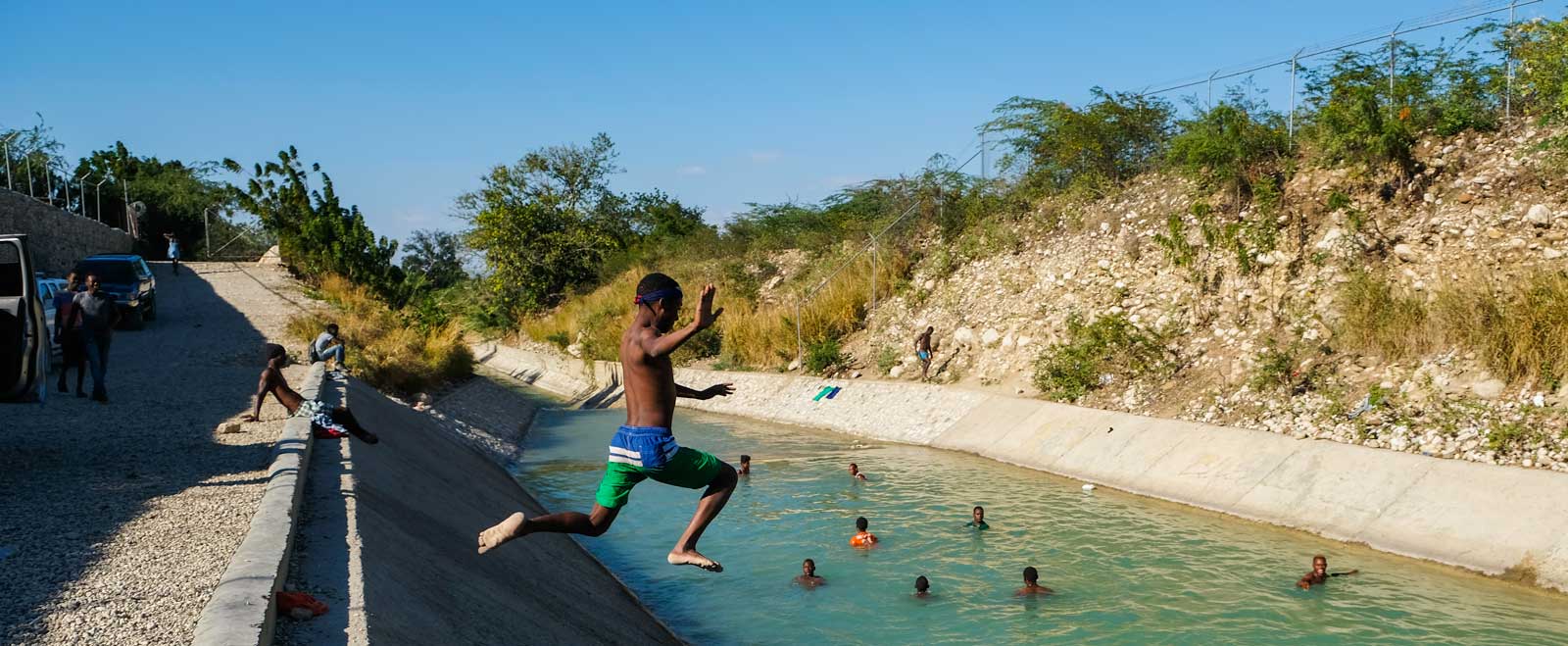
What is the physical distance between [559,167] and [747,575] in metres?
47.4

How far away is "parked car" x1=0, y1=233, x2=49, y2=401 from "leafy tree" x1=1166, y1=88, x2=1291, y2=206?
22.3 meters

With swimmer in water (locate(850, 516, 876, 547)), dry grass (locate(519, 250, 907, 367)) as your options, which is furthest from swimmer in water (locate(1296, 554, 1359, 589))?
dry grass (locate(519, 250, 907, 367))

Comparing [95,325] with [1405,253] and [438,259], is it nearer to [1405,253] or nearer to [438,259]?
[1405,253]

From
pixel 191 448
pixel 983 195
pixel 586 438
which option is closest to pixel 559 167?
pixel 983 195

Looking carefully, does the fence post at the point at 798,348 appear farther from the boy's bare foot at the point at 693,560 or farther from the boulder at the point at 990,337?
the boy's bare foot at the point at 693,560

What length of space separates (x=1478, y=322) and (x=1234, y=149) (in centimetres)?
963

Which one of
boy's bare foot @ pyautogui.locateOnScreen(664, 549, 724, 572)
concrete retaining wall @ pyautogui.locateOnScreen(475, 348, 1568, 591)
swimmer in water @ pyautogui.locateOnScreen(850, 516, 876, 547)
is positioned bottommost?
swimmer in water @ pyautogui.locateOnScreen(850, 516, 876, 547)

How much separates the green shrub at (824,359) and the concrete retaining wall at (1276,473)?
4.01 m

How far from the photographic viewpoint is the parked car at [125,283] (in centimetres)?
2916

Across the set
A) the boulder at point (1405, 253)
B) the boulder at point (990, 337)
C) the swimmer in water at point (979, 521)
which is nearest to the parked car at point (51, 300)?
the swimmer in water at point (979, 521)

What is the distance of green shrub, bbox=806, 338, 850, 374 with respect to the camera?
30812 mm

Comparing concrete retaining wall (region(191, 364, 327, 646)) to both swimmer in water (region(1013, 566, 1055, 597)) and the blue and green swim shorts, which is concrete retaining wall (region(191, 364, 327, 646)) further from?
swimmer in water (region(1013, 566, 1055, 597))

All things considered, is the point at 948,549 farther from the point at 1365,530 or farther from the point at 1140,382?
the point at 1140,382

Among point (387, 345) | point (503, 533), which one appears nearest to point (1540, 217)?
point (503, 533)
